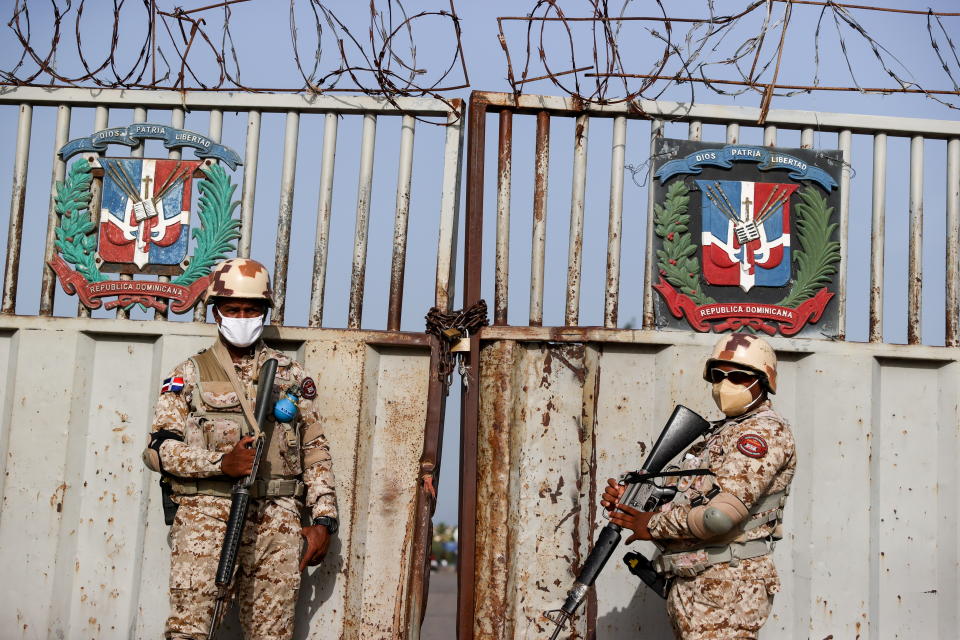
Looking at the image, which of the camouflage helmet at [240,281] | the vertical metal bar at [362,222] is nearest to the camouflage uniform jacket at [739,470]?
the vertical metal bar at [362,222]

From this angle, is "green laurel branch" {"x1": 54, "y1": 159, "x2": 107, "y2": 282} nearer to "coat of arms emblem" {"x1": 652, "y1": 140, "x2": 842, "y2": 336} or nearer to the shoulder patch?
the shoulder patch

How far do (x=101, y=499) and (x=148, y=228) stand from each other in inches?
60.4

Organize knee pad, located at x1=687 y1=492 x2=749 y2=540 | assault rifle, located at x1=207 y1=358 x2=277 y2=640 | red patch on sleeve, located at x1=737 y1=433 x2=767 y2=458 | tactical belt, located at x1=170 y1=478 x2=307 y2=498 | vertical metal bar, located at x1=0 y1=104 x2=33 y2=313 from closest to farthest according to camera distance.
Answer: knee pad, located at x1=687 y1=492 x2=749 y2=540, red patch on sleeve, located at x1=737 y1=433 x2=767 y2=458, assault rifle, located at x1=207 y1=358 x2=277 y2=640, tactical belt, located at x1=170 y1=478 x2=307 y2=498, vertical metal bar, located at x1=0 y1=104 x2=33 y2=313

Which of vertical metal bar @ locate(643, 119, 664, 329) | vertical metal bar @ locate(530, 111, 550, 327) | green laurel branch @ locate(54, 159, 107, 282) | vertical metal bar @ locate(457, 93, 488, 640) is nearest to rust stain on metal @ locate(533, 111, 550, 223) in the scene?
vertical metal bar @ locate(530, 111, 550, 327)

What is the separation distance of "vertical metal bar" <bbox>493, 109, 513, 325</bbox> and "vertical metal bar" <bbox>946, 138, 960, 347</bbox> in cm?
250

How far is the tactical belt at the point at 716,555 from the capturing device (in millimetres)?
4832

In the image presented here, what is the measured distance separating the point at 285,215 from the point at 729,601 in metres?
3.21

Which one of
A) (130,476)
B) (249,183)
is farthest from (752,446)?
(130,476)

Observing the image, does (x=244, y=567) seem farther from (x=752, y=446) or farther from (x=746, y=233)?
(x=746, y=233)

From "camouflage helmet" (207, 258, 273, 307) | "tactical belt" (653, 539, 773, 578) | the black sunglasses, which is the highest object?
"camouflage helmet" (207, 258, 273, 307)

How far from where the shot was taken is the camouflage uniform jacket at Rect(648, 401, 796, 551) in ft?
15.5

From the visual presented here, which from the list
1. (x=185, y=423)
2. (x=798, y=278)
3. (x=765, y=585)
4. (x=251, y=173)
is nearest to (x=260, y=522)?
(x=185, y=423)

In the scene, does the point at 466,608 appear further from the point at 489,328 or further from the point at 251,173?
the point at 251,173

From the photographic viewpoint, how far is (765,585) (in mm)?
4863
